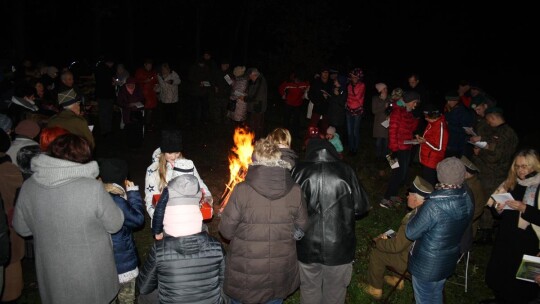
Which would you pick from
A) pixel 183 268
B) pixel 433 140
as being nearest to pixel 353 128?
pixel 433 140

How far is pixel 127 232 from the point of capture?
4.14m

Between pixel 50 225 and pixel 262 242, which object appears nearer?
pixel 50 225

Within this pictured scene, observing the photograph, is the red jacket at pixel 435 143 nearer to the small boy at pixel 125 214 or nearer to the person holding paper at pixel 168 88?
the small boy at pixel 125 214

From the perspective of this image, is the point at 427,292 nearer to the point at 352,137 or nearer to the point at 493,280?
the point at 493,280

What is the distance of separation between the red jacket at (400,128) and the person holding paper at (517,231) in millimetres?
2788

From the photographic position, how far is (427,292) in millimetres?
4500

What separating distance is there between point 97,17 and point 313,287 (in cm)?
1993

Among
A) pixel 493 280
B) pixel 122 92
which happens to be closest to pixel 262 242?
pixel 493 280

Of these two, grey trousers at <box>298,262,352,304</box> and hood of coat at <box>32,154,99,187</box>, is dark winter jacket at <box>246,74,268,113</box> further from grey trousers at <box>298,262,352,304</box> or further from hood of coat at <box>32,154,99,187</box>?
hood of coat at <box>32,154,99,187</box>

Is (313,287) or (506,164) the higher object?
(506,164)

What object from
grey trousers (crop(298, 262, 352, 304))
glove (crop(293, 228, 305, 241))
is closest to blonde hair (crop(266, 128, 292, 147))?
glove (crop(293, 228, 305, 241))

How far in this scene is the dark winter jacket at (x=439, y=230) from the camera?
4.11 meters

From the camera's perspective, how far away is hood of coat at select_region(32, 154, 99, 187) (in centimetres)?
340

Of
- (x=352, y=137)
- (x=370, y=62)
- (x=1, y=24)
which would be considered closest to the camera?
(x=352, y=137)
